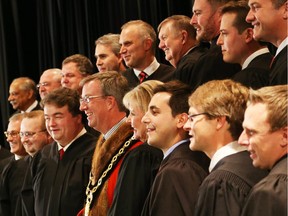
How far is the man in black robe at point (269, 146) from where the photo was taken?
315 cm

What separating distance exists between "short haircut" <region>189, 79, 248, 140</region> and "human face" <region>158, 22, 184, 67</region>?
1927mm

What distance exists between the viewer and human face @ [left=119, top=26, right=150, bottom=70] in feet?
19.7

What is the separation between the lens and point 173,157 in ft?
13.9

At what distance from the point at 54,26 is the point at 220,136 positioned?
17.7 ft

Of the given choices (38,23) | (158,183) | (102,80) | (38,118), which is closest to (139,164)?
(158,183)

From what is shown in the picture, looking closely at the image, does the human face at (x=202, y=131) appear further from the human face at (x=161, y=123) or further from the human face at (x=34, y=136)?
the human face at (x=34, y=136)

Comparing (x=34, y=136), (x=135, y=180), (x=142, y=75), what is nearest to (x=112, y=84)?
(x=142, y=75)

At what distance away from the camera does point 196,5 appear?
5156mm

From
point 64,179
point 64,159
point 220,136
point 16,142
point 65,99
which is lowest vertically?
point 16,142

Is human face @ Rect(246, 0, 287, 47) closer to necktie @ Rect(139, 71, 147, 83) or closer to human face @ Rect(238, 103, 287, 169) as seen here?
human face @ Rect(238, 103, 287, 169)

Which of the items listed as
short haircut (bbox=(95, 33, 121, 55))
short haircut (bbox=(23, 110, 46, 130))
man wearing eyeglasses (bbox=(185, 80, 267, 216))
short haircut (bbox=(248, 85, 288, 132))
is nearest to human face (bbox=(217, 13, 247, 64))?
man wearing eyeglasses (bbox=(185, 80, 267, 216))

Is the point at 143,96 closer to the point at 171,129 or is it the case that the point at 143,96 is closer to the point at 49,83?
the point at 171,129

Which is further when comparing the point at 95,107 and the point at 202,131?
the point at 95,107

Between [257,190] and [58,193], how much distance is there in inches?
113
